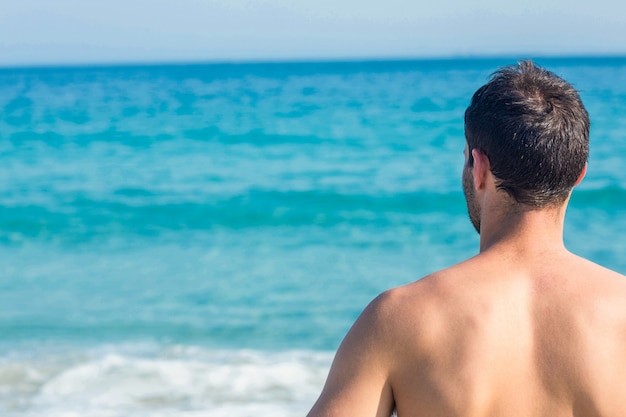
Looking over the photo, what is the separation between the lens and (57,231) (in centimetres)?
1151

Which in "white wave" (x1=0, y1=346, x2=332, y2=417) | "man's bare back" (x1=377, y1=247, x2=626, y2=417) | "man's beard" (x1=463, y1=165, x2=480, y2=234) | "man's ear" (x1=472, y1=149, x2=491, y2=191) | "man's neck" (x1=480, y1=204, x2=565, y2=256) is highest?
"man's ear" (x1=472, y1=149, x2=491, y2=191)

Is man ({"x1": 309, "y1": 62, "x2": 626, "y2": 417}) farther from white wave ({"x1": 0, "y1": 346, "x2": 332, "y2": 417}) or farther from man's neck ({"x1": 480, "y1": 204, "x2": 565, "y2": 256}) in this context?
white wave ({"x1": 0, "y1": 346, "x2": 332, "y2": 417})

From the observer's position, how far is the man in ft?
4.97

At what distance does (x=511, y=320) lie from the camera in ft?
5.01

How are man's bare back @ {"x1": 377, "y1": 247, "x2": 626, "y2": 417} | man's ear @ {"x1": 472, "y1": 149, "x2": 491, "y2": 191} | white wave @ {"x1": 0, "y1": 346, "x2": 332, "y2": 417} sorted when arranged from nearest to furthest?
man's bare back @ {"x1": 377, "y1": 247, "x2": 626, "y2": 417} < man's ear @ {"x1": 472, "y1": 149, "x2": 491, "y2": 191} < white wave @ {"x1": 0, "y1": 346, "x2": 332, "y2": 417}

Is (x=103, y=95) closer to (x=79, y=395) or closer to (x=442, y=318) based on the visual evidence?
(x=79, y=395)

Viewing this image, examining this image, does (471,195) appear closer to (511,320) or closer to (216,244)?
(511,320)

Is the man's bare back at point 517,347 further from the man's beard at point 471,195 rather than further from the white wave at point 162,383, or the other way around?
the white wave at point 162,383

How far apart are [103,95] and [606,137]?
2469cm

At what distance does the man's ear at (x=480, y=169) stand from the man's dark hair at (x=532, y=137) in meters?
0.01

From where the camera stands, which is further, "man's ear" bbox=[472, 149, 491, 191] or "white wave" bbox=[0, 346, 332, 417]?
"white wave" bbox=[0, 346, 332, 417]

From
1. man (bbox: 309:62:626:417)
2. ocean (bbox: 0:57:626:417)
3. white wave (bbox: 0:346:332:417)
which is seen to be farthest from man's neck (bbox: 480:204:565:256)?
white wave (bbox: 0:346:332:417)

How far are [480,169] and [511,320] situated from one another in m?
Answer: 0.30

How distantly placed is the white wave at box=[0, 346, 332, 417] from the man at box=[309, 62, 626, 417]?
3.78 metres
